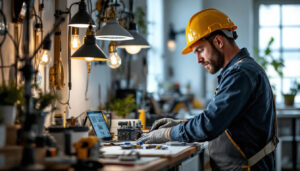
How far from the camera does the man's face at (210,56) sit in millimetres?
2873

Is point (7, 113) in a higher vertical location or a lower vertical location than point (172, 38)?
lower

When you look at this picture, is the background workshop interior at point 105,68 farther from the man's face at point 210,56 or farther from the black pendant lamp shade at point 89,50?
the man's face at point 210,56

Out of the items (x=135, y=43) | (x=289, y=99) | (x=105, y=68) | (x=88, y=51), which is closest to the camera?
(x=88, y=51)

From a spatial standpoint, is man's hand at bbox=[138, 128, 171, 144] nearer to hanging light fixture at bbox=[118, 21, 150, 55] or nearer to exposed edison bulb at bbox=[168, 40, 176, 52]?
hanging light fixture at bbox=[118, 21, 150, 55]

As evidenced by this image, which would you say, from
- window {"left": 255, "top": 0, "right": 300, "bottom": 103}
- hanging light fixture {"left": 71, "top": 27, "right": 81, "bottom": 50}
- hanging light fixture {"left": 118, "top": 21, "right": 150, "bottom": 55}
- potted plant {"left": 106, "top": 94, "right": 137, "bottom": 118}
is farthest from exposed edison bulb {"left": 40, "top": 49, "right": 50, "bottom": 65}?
Result: window {"left": 255, "top": 0, "right": 300, "bottom": 103}

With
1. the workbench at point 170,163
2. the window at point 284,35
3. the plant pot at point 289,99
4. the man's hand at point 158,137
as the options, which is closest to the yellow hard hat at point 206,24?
the man's hand at point 158,137

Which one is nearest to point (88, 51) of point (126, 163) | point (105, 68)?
point (126, 163)

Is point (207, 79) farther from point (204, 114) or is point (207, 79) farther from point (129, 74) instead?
point (204, 114)

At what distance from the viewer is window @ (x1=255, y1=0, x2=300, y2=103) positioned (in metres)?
9.47

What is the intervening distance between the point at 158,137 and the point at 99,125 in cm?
52

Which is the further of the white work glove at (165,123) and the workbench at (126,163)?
the white work glove at (165,123)

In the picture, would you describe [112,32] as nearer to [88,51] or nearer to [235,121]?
[88,51]

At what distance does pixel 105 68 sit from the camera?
15.1 ft

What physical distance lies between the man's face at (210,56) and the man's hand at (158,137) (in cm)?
53
